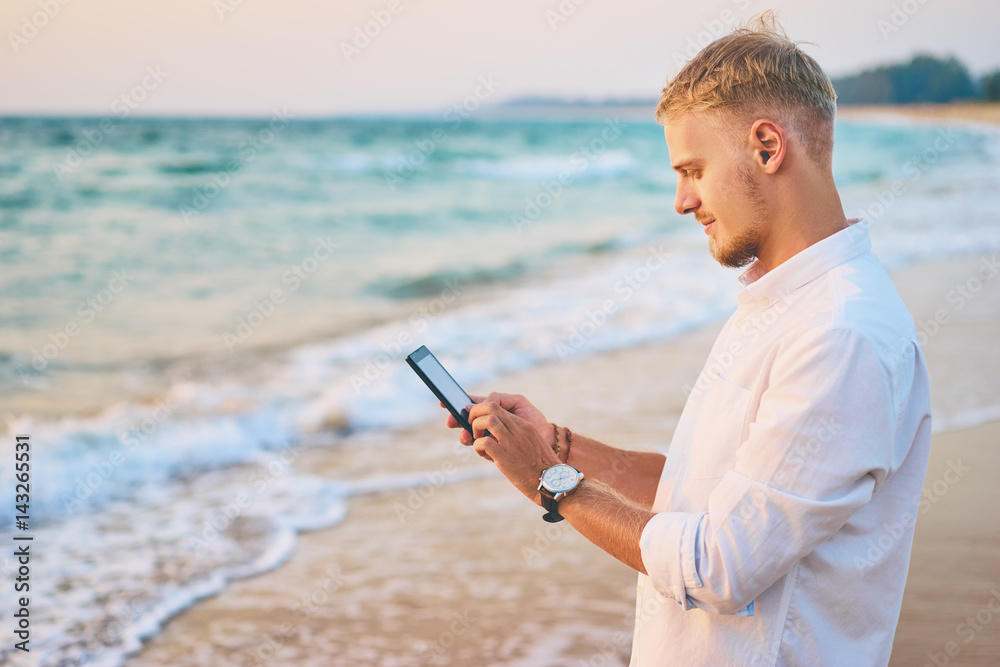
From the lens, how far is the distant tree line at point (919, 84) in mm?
36781

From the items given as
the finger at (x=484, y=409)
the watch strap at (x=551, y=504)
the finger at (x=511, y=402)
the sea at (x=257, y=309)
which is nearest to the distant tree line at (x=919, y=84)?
the sea at (x=257, y=309)

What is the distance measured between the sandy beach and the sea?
243 millimetres

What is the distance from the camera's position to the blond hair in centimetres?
151

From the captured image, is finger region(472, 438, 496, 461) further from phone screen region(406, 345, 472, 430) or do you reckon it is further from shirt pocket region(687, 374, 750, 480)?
shirt pocket region(687, 374, 750, 480)

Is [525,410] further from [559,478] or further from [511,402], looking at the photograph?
[559,478]

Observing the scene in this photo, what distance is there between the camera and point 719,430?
1555 mm

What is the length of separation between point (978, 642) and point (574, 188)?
737 inches

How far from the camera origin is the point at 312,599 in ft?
12.6

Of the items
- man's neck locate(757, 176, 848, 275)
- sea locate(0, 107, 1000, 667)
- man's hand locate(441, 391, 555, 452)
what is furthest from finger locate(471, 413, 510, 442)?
sea locate(0, 107, 1000, 667)

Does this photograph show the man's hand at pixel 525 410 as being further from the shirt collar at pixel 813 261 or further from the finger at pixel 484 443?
the shirt collar at pixel 813 261

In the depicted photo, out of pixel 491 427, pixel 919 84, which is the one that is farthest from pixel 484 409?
pixel 919 84

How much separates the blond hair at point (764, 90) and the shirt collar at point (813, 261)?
0.15 metres

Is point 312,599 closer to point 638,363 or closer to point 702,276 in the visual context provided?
point 638,363

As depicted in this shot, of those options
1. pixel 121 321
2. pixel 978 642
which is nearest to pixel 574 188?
pixel 121 321
